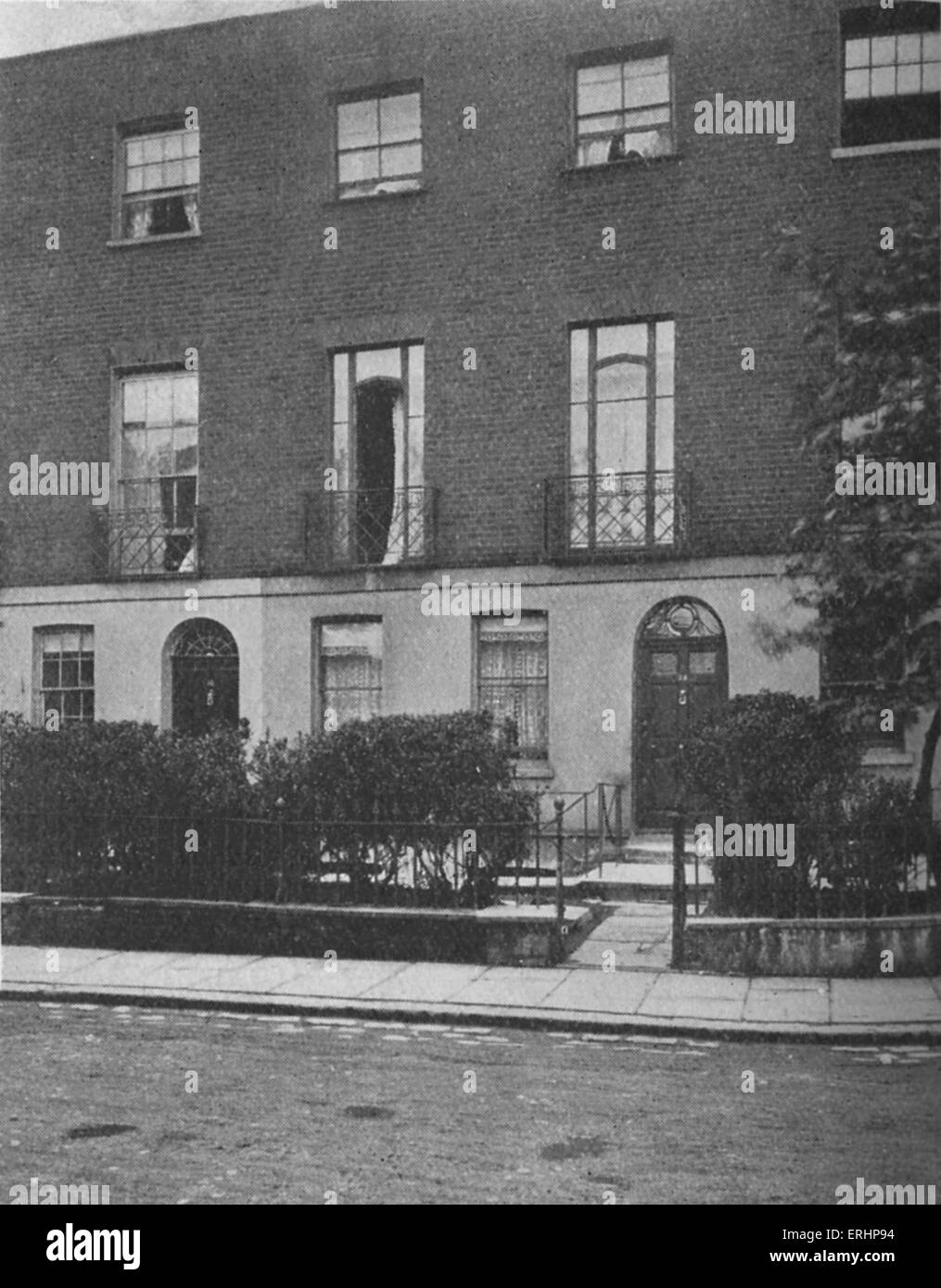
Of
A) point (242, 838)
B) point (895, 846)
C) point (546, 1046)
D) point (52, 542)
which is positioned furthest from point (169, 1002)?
point (52, 542)

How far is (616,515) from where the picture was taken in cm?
1392

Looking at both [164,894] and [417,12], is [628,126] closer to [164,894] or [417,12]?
[417,12]

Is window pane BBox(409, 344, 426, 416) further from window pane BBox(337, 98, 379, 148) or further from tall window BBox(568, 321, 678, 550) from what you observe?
window pane BBox(337, 98, 379, 148)

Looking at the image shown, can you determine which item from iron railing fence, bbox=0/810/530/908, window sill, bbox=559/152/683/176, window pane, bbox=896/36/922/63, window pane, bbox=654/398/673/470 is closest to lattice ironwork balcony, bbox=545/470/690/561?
window pane, bbox=654/398/673/470

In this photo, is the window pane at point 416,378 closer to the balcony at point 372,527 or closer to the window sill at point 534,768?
the balcony at point 372,527

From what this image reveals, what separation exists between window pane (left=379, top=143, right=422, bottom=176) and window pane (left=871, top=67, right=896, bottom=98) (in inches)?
243

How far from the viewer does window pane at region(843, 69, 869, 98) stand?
30.9ft

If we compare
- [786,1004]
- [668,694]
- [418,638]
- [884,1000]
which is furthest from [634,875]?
[884,1000]

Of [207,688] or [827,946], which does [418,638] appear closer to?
[207,688]

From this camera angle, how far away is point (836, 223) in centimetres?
1095

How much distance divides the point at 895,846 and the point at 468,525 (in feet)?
20.1

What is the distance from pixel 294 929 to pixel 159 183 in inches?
366

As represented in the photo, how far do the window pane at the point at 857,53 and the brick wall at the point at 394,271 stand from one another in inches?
87.6

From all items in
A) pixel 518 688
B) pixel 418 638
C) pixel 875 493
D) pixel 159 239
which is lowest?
pixel 518 688
